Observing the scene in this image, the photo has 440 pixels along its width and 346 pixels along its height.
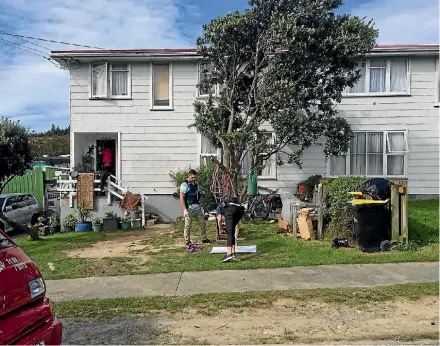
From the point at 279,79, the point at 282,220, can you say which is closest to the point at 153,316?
the point at 282,220

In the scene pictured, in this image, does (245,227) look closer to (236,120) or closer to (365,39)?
(236,120)

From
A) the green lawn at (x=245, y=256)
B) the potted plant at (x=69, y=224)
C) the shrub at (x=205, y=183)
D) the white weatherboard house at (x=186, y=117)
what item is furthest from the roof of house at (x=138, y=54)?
the green lawn at (x=245, y=256)

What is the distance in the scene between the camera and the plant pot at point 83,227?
15488 millimetres

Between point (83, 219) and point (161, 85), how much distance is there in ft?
17.0

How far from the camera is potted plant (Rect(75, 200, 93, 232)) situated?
50.9ft

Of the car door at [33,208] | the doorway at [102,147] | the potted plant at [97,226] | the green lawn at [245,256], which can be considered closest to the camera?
the green lawn at [245,256]

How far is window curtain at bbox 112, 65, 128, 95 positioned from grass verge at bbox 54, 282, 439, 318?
11245 mm

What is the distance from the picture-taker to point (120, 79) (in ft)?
55.4

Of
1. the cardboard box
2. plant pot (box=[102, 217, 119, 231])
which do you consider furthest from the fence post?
plant pot (box=[102, 217, 119, 231])

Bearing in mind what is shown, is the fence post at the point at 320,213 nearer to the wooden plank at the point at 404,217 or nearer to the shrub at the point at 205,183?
the wooden plank at the point at 404,217

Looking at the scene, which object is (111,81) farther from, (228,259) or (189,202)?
(228,259)

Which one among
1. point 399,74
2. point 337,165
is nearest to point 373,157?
point 337,165

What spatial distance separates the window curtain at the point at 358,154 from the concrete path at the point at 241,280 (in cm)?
867

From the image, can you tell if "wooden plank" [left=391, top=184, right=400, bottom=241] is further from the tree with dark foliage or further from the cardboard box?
the tree with dark foliage
